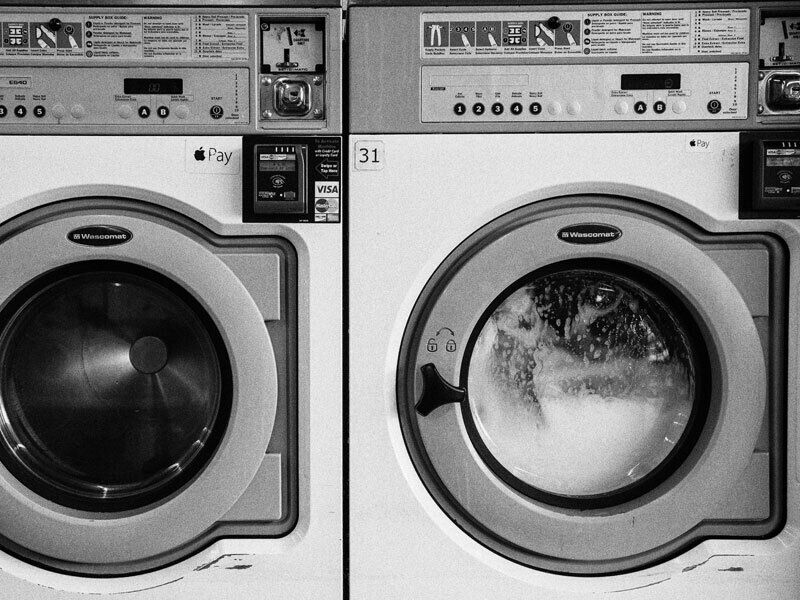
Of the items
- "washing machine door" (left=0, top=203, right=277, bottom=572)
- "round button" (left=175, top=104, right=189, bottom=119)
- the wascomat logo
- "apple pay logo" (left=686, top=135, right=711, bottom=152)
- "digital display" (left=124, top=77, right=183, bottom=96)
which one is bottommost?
"washing machine door" (left=0, top=203, right=277, bottom=572)

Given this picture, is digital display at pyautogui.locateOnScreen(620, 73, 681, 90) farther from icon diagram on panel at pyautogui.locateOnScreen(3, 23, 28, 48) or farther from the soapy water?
icon diagram on panel at pyautogui.locateOnScreen(3, 23, 28, 48)

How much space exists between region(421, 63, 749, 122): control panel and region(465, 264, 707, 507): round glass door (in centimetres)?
26

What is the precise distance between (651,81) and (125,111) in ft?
2.71

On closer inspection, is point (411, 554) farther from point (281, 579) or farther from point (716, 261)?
point (716, 261)

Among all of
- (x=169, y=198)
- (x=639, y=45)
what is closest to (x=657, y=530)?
(x=639, y=45)

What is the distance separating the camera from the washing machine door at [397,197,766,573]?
95 centimetres

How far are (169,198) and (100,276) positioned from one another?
0.17 metres

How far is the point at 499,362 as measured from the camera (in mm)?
1018

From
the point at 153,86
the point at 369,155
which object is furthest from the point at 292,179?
the point at 153,86

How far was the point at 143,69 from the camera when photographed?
970 millimetres

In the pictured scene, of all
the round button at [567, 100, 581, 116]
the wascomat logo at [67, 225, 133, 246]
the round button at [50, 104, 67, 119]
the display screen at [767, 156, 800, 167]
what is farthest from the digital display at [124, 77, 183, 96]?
the display screen at [767, 156, 800, 167]

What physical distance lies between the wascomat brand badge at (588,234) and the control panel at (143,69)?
42 cm

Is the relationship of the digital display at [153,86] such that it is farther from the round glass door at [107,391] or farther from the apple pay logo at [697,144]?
→ the apple pay logo at [697,144]

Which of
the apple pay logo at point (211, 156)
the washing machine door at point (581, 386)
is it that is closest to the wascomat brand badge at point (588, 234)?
the washing machine door at point (581, 386)
